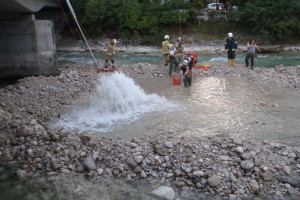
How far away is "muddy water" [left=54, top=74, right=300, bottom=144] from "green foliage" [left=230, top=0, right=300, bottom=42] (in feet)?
71.5

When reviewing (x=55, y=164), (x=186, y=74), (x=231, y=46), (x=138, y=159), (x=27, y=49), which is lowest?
(x=55, y=164)

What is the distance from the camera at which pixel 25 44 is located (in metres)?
20.9

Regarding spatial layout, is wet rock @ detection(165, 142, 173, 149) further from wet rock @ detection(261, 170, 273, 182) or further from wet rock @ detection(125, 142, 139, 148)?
wet rock @ detection(261, 170, 273, 182)

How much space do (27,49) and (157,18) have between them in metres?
24.3

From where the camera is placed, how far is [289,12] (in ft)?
122

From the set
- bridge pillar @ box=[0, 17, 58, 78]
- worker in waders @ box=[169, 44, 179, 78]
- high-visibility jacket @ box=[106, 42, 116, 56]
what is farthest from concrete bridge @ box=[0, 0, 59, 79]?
worker in waders @ box=[169, 44, 179, 78]

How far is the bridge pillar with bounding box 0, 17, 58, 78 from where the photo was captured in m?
20.7

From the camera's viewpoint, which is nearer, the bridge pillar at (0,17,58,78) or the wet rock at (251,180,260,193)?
the wet rock at (251,180,260,193)

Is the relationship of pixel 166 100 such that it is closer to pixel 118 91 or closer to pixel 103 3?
pixel 118 91

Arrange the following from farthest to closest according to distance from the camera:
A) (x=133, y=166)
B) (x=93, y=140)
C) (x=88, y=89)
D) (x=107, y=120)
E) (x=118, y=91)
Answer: (x=88, y=89) < (x=118, y=91) < (x=107, y=120) < (x=93, y=140) < (x=133, y=166)

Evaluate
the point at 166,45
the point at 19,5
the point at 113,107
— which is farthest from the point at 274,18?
the point at 113,107

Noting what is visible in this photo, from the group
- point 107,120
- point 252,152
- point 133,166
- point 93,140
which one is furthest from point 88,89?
point 252,152

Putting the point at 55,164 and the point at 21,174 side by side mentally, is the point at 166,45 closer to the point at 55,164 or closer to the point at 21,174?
the point at 55,164

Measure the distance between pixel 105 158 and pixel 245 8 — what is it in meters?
34.2
